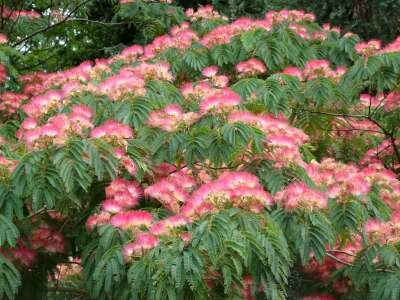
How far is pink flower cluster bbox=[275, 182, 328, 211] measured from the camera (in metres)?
3.94

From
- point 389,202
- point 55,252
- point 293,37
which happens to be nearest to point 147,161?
point 55,252

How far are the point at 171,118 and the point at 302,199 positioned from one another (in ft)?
3.30

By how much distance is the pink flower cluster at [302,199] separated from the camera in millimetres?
3936

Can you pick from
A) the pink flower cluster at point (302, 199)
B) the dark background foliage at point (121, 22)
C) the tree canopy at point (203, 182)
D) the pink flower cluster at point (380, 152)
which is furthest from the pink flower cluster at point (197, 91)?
the dark background foliage at point (121, 22)

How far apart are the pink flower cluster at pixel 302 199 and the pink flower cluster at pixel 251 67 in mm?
2000

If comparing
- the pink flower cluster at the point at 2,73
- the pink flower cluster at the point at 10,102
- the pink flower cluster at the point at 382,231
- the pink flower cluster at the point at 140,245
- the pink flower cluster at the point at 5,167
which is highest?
the pink flower cluster at the point at 5,167

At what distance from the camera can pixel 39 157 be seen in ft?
12.6

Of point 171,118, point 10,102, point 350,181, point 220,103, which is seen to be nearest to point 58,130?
point 171,118

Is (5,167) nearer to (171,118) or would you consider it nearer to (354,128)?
(171,118)

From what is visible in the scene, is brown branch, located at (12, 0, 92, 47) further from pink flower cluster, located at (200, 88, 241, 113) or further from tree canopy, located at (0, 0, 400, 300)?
pink flower cluster, located at (200, 88, 241, 113)

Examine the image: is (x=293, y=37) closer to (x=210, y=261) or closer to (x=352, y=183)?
(x=352, y=183)

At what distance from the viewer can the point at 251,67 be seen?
584cm

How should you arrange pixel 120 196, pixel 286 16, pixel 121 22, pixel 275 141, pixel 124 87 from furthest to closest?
pixel 121 22
pixel 286 16
pixel 124 87
pixel 275 141
pixel 120 196

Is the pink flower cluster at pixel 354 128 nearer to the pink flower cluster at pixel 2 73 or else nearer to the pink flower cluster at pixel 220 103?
the pink flower cluster at pixel 220 103
